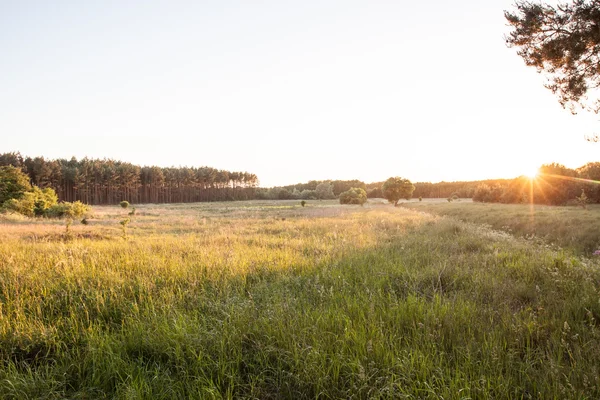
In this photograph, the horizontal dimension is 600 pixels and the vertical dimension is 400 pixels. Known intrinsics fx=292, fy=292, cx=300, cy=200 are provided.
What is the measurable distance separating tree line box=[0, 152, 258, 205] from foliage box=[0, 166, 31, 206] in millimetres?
51485

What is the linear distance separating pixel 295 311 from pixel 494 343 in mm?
2163

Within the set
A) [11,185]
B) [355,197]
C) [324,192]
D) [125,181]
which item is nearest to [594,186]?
[355,197]

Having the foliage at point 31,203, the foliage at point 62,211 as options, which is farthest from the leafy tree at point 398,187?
the foliage at point 31,203

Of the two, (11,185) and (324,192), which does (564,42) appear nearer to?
(11,185)

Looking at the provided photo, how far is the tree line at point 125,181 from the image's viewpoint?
247ft

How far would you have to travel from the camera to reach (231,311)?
3668 mm

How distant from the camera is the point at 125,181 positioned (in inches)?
3556

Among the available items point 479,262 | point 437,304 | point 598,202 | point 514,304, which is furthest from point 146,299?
point 598,202

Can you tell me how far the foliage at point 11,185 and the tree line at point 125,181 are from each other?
5148cm

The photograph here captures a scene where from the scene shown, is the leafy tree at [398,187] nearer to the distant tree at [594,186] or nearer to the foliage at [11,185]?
the distant tree at [594,186]

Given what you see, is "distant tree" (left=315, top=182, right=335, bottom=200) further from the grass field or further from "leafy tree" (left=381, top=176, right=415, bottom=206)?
the grass field

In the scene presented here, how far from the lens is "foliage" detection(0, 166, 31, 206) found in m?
29.6

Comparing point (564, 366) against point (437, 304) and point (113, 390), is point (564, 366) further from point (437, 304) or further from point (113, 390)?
point (113, 390)

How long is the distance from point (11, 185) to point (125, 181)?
6489 centimetres
